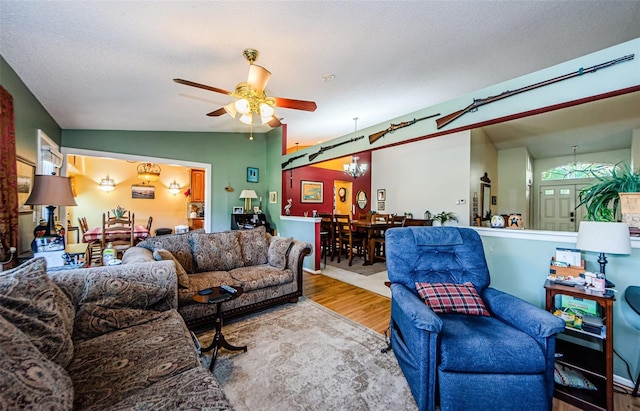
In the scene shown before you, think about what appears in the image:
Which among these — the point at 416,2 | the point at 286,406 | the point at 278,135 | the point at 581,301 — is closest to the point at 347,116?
the point at 278,135

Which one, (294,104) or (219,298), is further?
(294,104)

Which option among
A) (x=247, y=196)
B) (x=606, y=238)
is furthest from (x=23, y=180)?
(x=606, y=238)

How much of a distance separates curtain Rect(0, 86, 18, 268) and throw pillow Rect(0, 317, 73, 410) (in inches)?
68.1

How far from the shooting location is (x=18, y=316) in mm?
1051

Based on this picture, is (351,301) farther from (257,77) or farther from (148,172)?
(148,172)

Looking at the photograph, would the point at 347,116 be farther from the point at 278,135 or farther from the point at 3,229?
the point at 3,229

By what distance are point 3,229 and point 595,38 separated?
5134 mm

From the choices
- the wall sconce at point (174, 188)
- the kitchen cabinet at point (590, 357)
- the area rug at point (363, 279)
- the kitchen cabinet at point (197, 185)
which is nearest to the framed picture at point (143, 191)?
the wall sconce at point (174, 188)

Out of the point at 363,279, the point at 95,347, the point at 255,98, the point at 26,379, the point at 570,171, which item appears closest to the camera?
the point at 26,379

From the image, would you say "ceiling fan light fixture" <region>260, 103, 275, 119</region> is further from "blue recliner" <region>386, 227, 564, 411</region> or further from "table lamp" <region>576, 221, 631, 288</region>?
"table lamp" <region>576, 221, 631, 288</region>

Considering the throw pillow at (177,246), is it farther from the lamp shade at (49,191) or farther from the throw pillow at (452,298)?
the throw pillow at (452,298)

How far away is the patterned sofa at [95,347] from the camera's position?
826 mm

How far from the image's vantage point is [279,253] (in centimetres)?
319

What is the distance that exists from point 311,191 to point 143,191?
4.65 m
